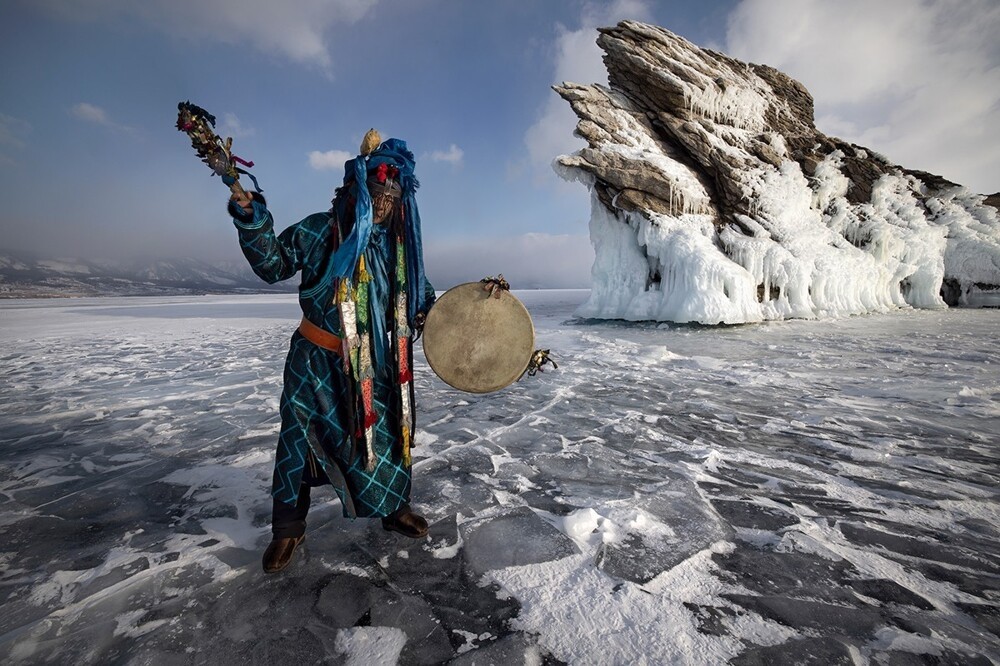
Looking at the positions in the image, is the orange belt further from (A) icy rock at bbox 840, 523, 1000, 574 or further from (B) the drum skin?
(A) icy rock at bbox 840, 523, 1000, 574

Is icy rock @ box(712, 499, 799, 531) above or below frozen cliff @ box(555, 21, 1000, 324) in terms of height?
below

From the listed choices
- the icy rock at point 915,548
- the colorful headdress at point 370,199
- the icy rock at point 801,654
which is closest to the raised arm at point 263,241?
the colorful headdress at point 370,199

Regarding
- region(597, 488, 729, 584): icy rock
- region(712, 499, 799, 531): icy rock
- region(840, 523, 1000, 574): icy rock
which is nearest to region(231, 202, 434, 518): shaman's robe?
region(597, 488, 729, 584): icy rock

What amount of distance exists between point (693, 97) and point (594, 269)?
761cm

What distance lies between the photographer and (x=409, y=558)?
190cm

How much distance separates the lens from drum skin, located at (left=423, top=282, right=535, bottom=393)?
7.53 ft

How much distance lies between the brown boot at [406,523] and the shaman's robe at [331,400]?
0.24ft

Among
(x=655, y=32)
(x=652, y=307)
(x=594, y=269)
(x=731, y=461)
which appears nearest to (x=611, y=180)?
(x=594, y=269)

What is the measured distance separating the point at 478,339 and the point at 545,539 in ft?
3.63

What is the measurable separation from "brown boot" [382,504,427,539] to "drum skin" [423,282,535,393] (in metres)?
0.72

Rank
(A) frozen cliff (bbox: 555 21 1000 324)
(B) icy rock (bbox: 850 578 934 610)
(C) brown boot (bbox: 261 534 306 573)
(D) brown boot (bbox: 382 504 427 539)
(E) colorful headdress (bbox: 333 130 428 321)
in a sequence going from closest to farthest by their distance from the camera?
1. (B) icy rock (bbox: 850 578 934 610)
2. (C) brown boot (bbox: 261 534 306 573)
3. (E) colorful headdress (bbox: 333 130 428 321)
4. (D) brown boot (bbox: 382 504 427 539)
5. (A) frozen cliff (bbox: 555 21 1000 324)

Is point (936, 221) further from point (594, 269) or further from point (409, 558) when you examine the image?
point (409, 558)

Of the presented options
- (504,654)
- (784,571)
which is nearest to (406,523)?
(504,654)

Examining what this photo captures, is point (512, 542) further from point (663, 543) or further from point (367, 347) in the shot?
point (367, 347)
